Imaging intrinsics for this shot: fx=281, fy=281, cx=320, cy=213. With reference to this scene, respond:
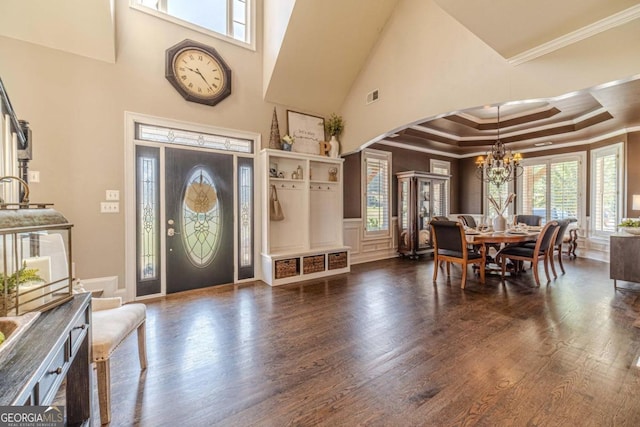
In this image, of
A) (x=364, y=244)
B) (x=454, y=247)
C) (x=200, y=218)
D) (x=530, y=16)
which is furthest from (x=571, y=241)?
(x=200, y=218)

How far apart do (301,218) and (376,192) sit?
220 cm

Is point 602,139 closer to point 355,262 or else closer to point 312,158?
point 355,262

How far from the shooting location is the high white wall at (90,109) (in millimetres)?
2988

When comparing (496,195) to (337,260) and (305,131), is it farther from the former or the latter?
(305,131)

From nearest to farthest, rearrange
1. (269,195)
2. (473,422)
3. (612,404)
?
(473,422)
(612,404)
(269,195)

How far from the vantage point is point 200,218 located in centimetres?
398

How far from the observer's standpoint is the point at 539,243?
4.09m

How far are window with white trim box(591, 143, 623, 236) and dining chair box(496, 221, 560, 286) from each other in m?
2.62

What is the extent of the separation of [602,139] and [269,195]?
7149 millimetres

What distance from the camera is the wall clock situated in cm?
370

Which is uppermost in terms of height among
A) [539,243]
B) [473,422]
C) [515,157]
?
[515,157]

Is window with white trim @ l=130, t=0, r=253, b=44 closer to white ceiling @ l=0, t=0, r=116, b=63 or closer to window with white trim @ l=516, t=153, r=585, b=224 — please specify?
white ceiling @ l=0, t=0, r=116, b=63

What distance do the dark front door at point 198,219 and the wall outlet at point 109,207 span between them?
53 cm

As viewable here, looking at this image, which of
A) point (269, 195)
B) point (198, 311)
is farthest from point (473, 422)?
point (269, 195)
